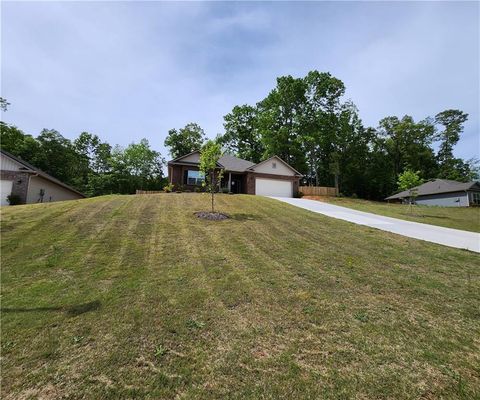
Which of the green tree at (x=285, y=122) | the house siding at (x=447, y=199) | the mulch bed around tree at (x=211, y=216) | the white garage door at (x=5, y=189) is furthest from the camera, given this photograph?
the green tree at (x=285, y=122)

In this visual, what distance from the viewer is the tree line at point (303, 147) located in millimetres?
40562

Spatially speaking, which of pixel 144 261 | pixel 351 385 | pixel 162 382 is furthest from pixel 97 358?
pixel 144 261

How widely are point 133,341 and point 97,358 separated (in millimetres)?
453

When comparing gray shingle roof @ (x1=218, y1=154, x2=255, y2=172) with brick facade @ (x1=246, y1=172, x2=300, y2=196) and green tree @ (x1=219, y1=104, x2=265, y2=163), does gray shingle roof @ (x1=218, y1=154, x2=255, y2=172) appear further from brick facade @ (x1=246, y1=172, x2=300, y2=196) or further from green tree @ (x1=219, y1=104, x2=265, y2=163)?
green tree @ (x1=219, y1=104, x2=265, y2=163)

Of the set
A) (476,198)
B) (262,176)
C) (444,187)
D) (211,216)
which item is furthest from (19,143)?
(476,198)

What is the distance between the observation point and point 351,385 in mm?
2916

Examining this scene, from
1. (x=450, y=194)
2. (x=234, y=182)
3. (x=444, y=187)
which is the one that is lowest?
(x=450, y=194)

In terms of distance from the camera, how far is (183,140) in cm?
4712

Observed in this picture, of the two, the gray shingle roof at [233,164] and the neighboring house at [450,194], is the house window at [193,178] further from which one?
the neighboring house at [450,194]

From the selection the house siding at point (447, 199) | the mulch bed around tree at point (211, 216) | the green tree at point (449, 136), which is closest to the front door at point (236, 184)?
the mulch bed around tree at point (211, 216)

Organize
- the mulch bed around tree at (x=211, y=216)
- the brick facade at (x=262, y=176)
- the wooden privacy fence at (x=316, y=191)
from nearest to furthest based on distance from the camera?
the mulch bed around tree at (x=211, y=216), the brick facade at (x=262, y=176), the wooden privacy fence at (x=316, y=191)

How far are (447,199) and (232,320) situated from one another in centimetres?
4240

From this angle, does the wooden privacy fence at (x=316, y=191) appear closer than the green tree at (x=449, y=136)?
Yes

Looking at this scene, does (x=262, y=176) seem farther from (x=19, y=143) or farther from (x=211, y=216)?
(x=19, y=143)
